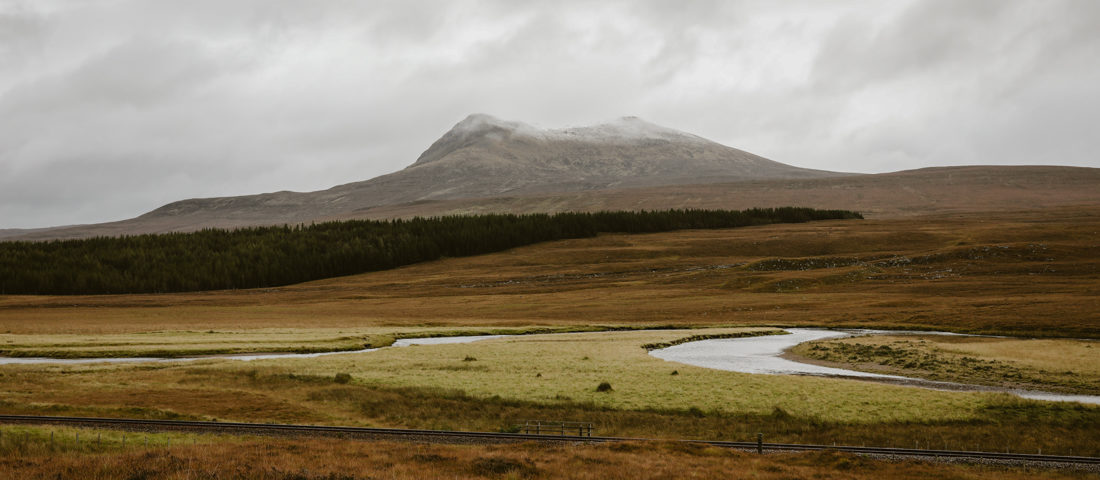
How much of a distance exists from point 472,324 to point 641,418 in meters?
66.5

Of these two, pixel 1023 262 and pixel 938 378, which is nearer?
pixel 938 378

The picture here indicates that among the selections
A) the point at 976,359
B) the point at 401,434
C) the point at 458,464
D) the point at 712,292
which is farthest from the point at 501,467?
the point at 712,292

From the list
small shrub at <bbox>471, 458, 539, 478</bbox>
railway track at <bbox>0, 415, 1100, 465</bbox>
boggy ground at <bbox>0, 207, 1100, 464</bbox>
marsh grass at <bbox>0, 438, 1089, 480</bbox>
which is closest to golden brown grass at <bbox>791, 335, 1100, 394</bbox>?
boggy ground at <bbox>0, 207, 1100, 464</bbox>

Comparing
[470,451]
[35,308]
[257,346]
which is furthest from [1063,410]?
[35,308]

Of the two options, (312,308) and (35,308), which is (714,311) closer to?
(312,308)

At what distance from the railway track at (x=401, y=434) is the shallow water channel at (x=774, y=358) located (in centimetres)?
1621

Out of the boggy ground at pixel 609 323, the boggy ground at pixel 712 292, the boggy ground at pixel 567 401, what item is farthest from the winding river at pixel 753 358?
the boggy ground at pixel 712 292

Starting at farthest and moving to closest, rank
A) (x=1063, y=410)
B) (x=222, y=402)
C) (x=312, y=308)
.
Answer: (x=312, y=308) → (x=222, y=402) → (x=1063, y=410)

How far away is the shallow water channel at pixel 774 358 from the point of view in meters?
48.6

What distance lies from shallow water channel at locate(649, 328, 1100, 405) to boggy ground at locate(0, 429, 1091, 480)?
22.1m

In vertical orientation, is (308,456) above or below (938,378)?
above

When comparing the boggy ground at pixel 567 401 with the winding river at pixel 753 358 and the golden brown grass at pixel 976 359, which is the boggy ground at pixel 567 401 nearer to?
the winding river at pixel 753 358

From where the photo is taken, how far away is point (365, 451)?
94.0ft

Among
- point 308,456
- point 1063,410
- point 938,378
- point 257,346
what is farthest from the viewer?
point 257,346
